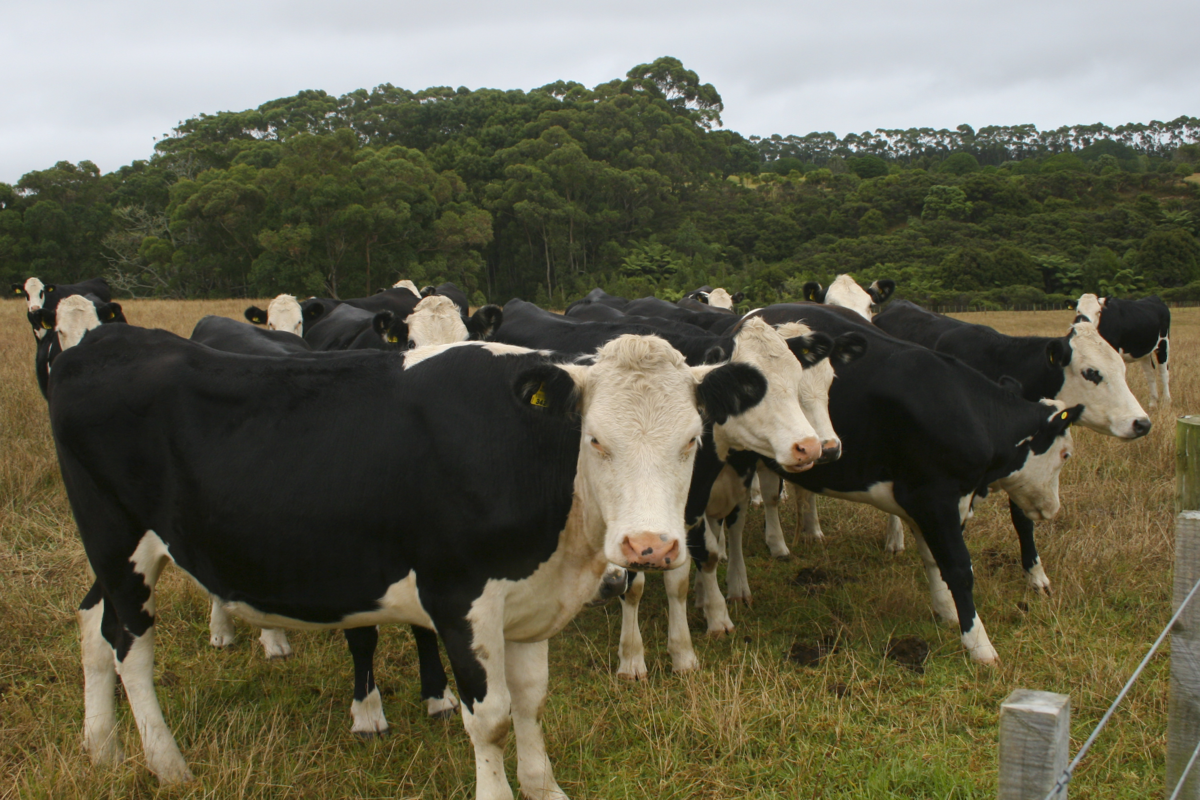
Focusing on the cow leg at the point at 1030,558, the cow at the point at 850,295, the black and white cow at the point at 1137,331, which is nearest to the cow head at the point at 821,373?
the cow leg at the point at 1030,558

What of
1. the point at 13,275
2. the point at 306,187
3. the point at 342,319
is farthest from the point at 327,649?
A: the point at 13,275

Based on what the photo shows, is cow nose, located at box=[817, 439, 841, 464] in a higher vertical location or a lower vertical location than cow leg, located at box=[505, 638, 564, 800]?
higher

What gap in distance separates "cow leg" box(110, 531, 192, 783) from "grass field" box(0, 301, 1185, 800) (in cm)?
11

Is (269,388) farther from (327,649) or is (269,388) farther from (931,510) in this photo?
(931,510)

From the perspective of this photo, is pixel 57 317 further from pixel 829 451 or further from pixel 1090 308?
pixel 1090 308

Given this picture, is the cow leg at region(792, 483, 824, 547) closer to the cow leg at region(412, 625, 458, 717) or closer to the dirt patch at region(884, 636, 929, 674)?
the dirt patch at region(884, 636, 929, 674)

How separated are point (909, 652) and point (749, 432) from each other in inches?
67.8

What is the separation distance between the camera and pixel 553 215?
195 ft

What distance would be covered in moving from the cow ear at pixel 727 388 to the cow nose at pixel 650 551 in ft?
2.57

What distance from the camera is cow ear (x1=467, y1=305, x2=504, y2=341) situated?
26.2 feet

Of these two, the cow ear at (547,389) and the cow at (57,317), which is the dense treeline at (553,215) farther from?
the cow ear at (547,389)

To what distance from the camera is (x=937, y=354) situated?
5.77 m

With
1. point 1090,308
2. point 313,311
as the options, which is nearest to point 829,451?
point 313,311

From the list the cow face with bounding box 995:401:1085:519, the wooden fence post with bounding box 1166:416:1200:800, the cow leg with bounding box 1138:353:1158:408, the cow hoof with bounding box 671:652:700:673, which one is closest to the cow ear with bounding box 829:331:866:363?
the cow face with bounding box 995:401:1085:519
